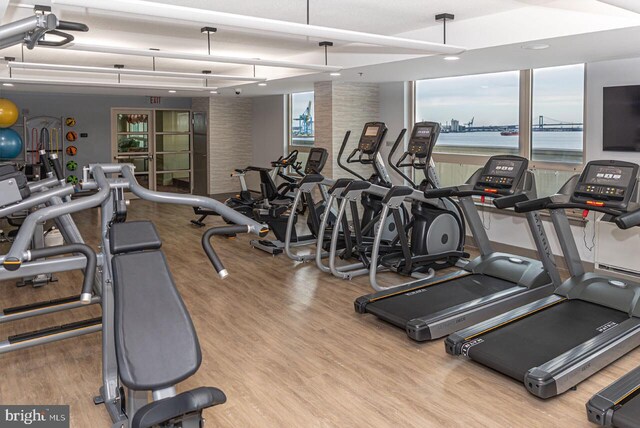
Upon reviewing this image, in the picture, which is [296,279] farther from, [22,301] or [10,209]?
[10,209]

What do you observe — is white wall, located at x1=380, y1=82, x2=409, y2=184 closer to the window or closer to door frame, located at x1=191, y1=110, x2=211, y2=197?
the window

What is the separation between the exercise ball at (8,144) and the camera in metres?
8.72

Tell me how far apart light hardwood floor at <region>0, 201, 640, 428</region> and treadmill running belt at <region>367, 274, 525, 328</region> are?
0.12 meters

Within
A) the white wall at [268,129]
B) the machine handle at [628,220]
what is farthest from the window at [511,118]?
the white wall at [268,129]

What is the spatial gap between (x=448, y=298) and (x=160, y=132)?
8.98 metres

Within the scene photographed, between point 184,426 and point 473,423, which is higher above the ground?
point 184,426

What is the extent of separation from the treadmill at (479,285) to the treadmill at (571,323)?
0.69ft

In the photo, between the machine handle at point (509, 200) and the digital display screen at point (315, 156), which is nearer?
the machine handle at point (509, 200)

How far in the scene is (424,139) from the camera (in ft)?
17.4

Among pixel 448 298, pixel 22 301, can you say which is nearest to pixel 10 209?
pixel 22 301

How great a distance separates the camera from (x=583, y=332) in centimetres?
353

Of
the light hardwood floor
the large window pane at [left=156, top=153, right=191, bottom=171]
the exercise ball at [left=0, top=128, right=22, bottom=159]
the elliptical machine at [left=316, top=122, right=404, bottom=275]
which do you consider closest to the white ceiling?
the elliptical machine at [left=316, top=122, right=404, bottom=275]

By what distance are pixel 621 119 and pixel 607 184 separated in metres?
1.99

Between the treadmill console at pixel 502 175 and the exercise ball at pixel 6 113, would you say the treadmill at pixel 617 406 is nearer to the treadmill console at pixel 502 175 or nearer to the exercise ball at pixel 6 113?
the treadmill console at pixel 502 175
